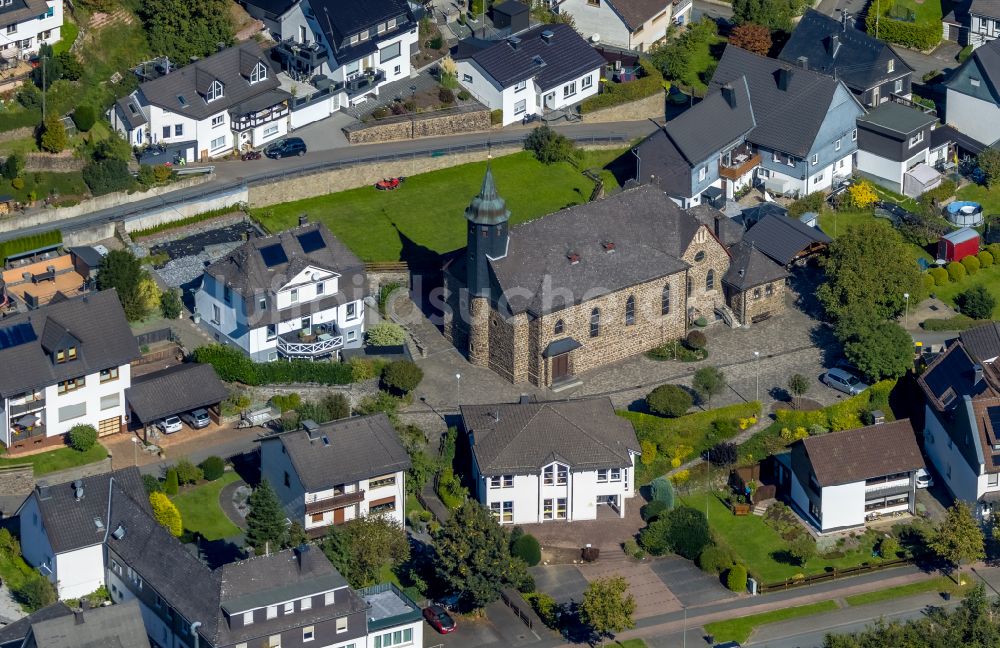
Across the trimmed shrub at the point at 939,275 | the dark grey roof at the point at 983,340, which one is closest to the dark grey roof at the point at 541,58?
the trimmed shrub at the point at 939,275

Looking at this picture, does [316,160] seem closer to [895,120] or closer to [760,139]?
[760,139]

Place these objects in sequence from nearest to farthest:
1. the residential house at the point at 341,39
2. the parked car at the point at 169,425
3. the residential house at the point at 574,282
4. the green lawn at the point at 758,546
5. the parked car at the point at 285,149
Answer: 1. the green lawn at the point at 758,546
2. the parked car at the point at 169,425
3. the residential house at the point at 574,282
4. the parked car at the point at 285,149
5. the residential house at the point at 341,39

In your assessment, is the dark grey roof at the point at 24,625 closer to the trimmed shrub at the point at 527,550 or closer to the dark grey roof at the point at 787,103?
the trimmed shrub at the point at 527,550

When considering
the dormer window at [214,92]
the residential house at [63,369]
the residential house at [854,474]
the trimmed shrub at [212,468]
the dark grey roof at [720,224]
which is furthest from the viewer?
the dormer window at [214,92]

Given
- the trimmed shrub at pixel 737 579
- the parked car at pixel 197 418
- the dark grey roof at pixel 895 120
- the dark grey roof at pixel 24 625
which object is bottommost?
the trimmed shrub at pixel 737 579

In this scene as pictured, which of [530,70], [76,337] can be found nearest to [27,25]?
[76,337]
